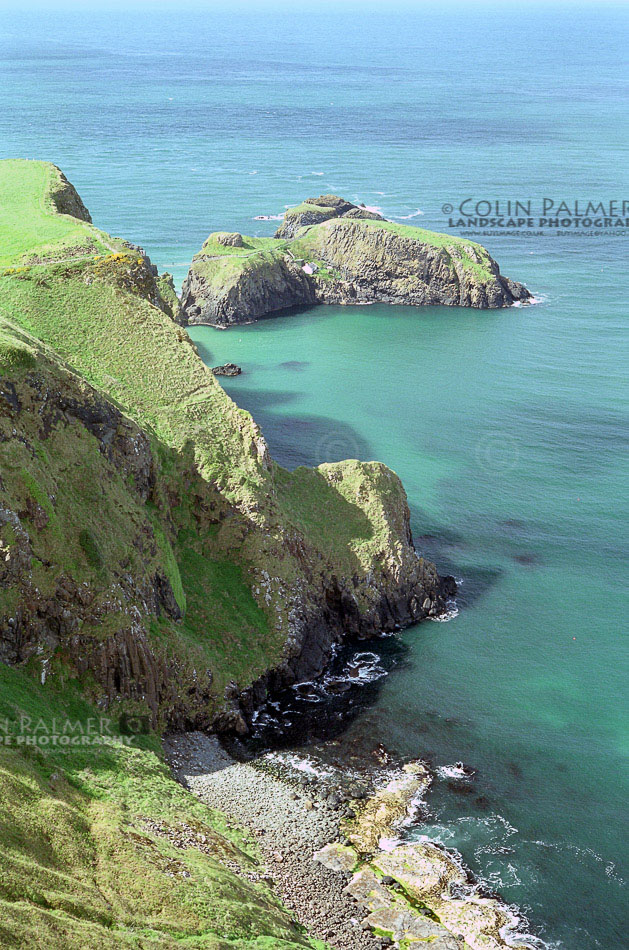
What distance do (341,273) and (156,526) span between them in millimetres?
112771

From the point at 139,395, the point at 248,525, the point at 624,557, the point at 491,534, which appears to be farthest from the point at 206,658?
the point at 624,557

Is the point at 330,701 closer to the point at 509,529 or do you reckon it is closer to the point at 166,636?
the point at 166,636

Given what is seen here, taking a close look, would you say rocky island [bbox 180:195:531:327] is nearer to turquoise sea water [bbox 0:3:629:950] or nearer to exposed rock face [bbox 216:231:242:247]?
exposed rock face [bbox 216:231:242:247]

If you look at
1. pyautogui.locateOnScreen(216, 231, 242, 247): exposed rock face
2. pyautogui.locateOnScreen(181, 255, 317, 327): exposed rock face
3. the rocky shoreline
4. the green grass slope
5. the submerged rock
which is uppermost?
pyautogui.locateOnScreen(216, 231, 242, 247): exposed rock face

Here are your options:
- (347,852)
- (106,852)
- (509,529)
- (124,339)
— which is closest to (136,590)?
(347,852)

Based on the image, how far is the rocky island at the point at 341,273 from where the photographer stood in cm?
16562

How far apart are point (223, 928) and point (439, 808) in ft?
67.6

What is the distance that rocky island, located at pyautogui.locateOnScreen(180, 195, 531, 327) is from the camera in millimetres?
165625

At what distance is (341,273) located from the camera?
17775cm

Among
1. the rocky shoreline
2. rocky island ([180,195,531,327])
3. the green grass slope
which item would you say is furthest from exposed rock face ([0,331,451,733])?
rocky island ([180,195,531,327])

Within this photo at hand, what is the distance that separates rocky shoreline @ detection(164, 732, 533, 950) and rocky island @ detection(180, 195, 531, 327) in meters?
110

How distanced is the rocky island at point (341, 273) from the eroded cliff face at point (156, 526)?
221ft

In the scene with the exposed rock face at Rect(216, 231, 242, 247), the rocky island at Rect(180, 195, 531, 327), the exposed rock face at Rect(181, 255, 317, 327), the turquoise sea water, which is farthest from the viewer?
the exposed rock face at Rect(216, 231, 242, 247)

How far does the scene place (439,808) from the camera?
6147cm
